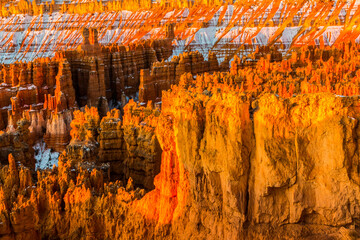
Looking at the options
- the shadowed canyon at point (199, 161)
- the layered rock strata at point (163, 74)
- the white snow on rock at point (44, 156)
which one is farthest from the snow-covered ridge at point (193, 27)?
the white snow on rock at point (44, 156)

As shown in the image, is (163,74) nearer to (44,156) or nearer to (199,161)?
(44,156)

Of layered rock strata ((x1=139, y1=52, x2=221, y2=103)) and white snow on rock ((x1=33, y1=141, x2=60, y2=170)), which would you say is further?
layered rock strata ((x1=139, y1=52, x2=221, y2=103))

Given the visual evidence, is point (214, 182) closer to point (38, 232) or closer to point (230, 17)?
point (38, 232)

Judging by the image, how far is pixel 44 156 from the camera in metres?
21.3

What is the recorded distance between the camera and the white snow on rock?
2030cm

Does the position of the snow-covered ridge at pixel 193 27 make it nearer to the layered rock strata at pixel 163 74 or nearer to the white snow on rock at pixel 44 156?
the layered rock strata at pixel 163 74

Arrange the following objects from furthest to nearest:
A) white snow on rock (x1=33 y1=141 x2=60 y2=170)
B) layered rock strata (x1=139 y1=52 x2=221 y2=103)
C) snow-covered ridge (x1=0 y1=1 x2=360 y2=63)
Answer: snow-covered ridge (x1=0 y1=1 x2=360 y2=63) → layered rock strata (x1=139 y1=52 x2=221 y2=103) → white snow on rock (x1=33 y1=141 x2=60 y2=170)

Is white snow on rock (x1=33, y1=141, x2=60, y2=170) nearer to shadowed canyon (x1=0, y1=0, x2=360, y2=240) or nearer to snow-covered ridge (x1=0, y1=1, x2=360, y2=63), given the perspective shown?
shadowed canyon (x1=0, y1=0, x2=360, y2=240)

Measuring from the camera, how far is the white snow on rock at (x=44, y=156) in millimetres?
20302

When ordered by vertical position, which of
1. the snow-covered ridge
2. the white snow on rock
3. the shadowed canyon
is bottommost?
the white snow on rock

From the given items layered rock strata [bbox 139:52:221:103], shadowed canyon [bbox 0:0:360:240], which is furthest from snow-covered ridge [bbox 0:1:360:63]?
shadowed canyon [bbox 0:0:360:240]

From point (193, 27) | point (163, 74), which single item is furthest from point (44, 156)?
point (193, 27)

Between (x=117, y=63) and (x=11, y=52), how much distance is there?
91.0 feet

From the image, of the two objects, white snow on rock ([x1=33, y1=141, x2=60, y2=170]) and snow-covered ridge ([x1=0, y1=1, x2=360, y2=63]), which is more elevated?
snow-covered ridge ([x1=0, y1=1, x2=360, y2=63])
